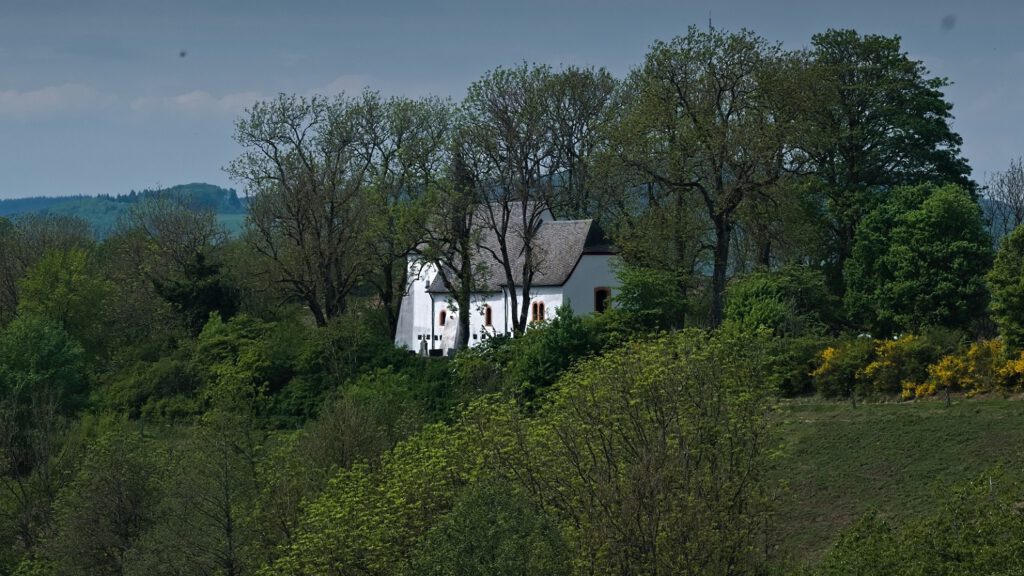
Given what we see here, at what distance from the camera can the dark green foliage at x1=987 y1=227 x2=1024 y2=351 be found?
136ft

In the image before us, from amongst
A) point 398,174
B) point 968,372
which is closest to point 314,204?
point 398,174

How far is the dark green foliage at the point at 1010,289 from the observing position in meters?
41.5

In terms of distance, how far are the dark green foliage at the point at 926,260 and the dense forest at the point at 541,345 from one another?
11 centimetres

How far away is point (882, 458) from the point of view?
37.3 m

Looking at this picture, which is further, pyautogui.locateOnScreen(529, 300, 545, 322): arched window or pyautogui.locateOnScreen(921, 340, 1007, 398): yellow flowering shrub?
pyautogui.locateOnScreen(529, 300, 545, 322): arched window

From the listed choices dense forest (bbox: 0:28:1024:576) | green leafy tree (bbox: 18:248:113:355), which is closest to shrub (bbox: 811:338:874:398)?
dense forest (bbox: 0:28:1024:576)

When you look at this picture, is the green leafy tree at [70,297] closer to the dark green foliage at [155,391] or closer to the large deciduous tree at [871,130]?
the dark green foliage at [155,391]

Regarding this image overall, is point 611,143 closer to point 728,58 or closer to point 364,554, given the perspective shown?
point 728,58

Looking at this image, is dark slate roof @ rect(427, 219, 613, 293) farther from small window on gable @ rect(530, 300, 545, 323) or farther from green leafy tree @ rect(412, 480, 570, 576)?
green leafy tree @ rect(412, 480, 570, 576)

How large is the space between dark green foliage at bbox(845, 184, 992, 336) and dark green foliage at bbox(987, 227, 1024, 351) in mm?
5337

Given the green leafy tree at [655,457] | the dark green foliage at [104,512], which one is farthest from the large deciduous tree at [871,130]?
the dark green foliage at [104,512]

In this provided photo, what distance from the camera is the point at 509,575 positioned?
25.4 m

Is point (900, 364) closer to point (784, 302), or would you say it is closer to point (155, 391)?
point (784, 302)

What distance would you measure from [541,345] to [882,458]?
14.8 metres
